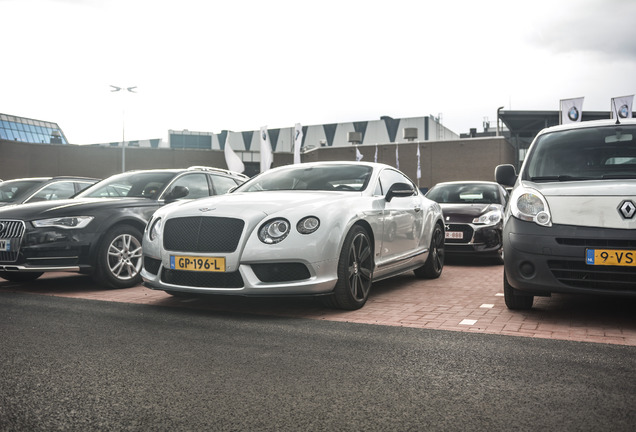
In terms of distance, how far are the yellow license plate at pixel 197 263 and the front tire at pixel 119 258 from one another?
1949mm

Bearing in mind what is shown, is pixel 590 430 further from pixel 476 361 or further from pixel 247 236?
pixel 247 236

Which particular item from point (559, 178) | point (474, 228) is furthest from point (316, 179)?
point (474, 228)

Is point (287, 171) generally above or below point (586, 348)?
above

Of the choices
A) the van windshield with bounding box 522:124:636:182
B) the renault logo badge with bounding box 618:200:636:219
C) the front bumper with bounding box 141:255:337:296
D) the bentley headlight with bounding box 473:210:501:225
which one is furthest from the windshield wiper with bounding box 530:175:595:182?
the bentley headlight with bounding box 473:210:501:225

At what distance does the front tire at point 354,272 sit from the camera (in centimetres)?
547

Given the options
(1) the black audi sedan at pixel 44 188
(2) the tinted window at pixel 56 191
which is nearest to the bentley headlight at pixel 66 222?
(1) the black audi sedan at pixel 44 188

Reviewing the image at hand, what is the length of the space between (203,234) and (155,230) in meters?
0.75

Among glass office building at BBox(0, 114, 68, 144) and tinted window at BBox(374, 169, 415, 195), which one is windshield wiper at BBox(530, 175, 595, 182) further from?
glass office building at BBox(0, 114, 68, 144)

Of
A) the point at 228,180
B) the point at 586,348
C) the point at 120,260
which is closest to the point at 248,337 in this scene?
the point at 586,348

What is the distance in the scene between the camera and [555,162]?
5.74 metres

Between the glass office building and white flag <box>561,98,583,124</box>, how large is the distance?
4871 cm

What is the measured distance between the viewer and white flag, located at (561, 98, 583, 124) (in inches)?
1025

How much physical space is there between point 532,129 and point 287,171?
1559 inches

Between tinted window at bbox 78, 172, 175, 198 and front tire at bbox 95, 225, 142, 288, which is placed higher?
tinted window at bbox 78, 172, 175, 198
